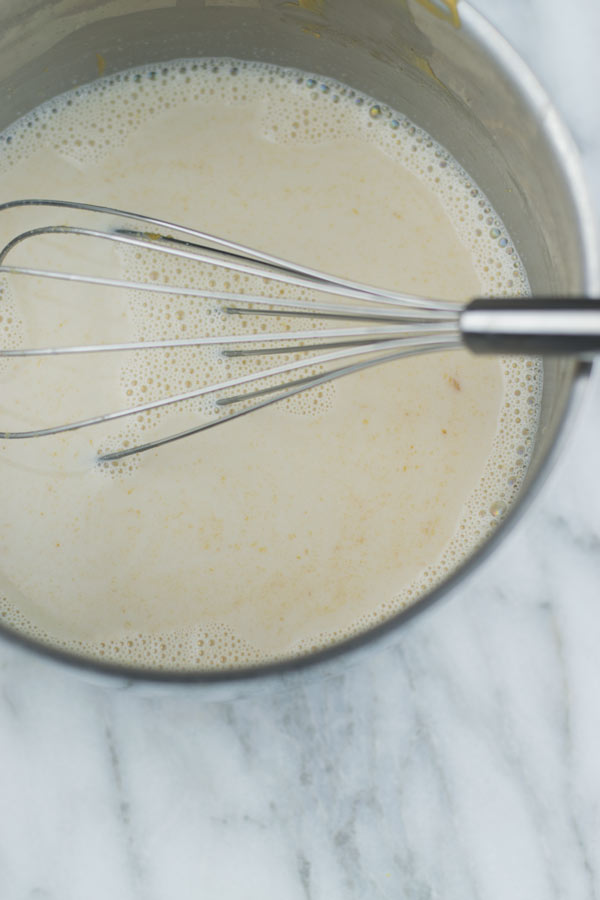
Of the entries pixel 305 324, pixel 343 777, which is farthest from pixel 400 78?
pixel 343 777

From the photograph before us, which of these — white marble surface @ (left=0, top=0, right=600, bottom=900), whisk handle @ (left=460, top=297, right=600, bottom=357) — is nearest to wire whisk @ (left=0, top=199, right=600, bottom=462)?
whisk handle @ (left=460, top=297, right=600, bottom=357)

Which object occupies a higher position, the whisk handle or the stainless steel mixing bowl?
the stainless steel mixing bowl

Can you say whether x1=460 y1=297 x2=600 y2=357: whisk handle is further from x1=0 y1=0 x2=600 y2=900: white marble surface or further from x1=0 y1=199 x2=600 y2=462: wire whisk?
x1=0 y1=0 x2=600 y2=900: white marble surface

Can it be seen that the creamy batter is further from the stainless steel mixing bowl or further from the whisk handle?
the whisk handle

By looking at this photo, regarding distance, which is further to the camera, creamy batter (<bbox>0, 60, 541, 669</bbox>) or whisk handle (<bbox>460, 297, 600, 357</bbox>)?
creamy batter (<bbox>0, 60, 541, 669</bbox>)

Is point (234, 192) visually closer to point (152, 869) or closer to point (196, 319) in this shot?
point (196, 319)

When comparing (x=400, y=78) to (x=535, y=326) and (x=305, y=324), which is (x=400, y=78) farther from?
(x=535, y=326)

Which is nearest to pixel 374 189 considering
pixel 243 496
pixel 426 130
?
pixel 426 130
